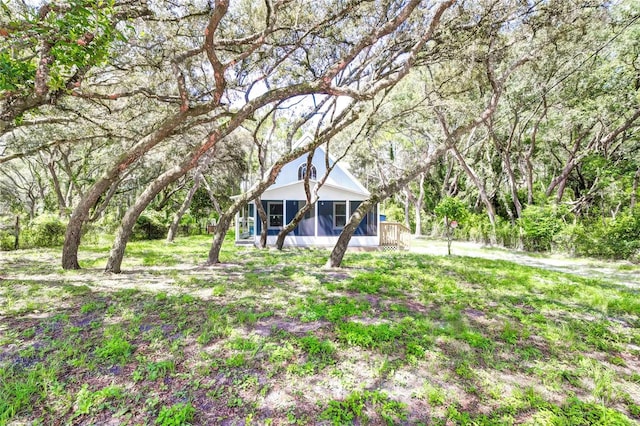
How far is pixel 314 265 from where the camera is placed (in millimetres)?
8156

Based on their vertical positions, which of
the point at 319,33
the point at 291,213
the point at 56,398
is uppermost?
the point at 319,33

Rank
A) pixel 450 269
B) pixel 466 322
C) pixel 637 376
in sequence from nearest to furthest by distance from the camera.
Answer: pixel 637 376, pixel 466 322, pixel 450 269

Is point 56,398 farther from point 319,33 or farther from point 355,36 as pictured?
point 355,36

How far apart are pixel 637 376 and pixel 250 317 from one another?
4.36 meters

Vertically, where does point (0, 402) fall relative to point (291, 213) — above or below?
below

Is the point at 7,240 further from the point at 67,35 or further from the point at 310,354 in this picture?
the point at 310,354

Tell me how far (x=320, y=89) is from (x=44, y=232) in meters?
12.7

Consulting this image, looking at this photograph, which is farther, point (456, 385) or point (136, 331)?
point (136, 331)

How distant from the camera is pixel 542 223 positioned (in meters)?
12.4

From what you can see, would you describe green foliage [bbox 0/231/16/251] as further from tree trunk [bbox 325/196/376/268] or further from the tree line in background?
tree trunk [bbox 325/196/376/268]

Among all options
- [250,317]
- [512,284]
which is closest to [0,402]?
[250,317]

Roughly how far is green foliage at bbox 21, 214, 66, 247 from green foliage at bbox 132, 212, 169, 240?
362 cm

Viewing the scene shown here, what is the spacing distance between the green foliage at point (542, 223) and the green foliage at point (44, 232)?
1945 centimetres

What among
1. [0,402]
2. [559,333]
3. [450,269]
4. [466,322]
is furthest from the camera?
[450,269]
